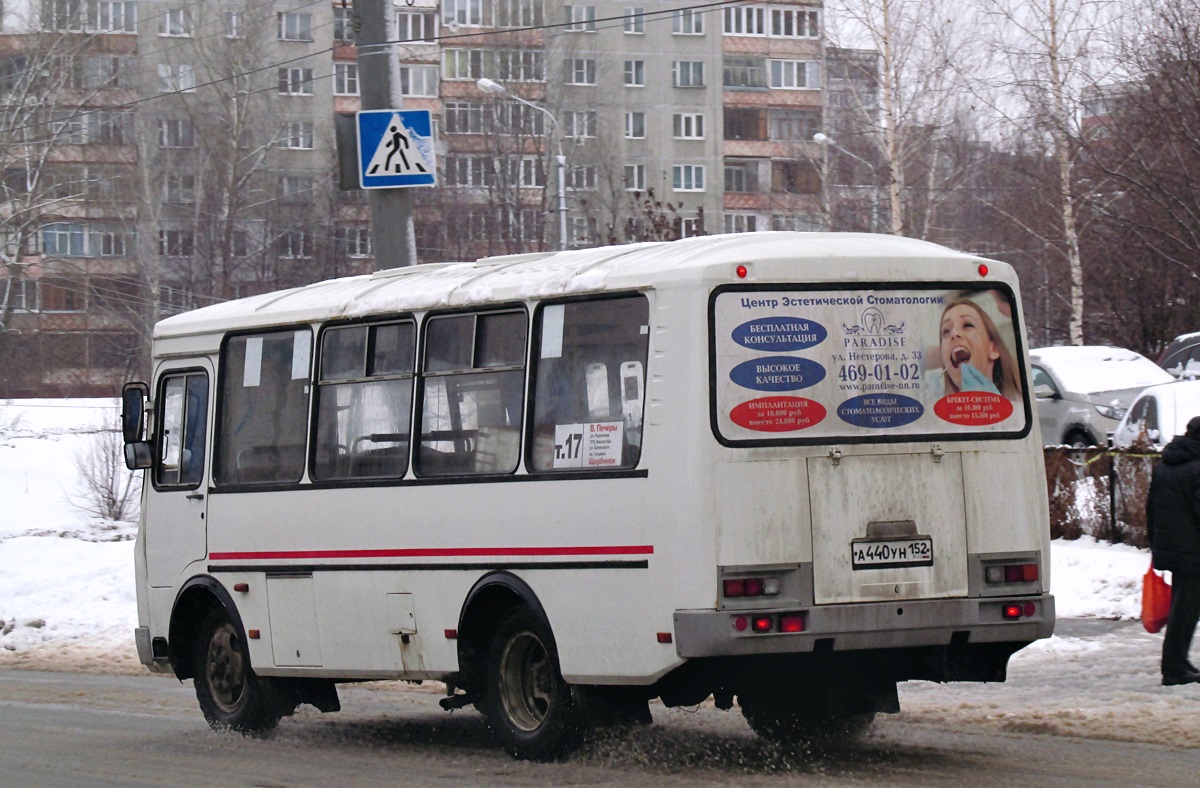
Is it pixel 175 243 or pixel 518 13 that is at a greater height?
pixel 518 13

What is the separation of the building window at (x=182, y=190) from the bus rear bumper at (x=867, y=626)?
52637mm

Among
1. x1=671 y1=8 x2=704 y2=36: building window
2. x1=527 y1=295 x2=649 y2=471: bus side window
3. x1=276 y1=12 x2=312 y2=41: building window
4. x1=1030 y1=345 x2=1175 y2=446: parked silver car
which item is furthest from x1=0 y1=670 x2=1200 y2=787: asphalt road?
x1=671 y1=8 x2=704 y2=36: building window

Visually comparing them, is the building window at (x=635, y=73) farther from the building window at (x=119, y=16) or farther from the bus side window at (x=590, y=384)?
the bus side window at (x=590, y=384)

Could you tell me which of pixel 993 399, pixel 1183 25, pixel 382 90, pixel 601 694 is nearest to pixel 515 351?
pixel 601 694

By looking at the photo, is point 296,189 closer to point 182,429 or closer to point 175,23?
point 175,23

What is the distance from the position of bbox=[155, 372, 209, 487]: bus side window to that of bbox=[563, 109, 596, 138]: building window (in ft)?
172

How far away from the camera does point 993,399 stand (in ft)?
29.7

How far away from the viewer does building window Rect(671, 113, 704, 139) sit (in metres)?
77.9

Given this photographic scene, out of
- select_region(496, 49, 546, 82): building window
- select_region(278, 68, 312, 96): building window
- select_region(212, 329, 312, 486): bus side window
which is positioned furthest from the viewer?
select_region(278, 68, 312, 96): building window

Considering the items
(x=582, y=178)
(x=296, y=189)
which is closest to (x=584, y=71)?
(x=582, y=178)

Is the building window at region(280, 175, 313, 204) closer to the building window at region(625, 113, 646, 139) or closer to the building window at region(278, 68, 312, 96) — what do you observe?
the building window at region(278, 68, 312, 96)

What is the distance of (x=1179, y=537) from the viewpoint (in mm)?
10945

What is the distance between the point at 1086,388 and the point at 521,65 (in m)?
40.3

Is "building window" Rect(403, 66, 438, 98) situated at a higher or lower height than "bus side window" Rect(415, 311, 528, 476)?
higher
